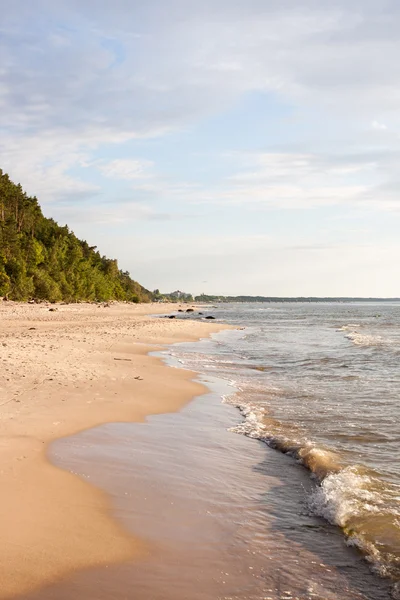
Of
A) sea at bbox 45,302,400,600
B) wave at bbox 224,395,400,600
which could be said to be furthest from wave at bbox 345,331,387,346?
wave at bbox 224,395,400,600

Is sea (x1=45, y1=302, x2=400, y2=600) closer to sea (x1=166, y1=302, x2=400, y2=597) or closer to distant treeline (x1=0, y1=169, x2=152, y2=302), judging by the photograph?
sea (x1=166, y1=302, x2=400, y2=597)

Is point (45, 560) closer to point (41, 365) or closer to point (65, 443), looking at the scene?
point (65, 443)

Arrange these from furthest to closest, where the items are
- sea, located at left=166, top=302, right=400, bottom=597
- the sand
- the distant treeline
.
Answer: the distant treeline → sea, located at left=166, top=302, right=400, bottom=597 → the sand

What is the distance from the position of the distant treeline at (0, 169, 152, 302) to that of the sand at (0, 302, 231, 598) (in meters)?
55.3

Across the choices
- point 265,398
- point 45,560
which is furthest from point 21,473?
point 265,398

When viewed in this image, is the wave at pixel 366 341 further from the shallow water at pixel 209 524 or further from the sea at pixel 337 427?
the shallow water at pixel 209 524

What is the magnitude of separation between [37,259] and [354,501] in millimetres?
86240

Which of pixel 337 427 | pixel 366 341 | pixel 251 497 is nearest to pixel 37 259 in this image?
pixel 366 341

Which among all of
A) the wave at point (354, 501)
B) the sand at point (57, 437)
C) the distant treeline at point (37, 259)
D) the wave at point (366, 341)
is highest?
the distant treeline at point (37, 259)

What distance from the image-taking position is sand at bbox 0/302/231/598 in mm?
5117

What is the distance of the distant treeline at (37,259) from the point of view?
74.4m

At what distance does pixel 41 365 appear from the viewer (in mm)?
16953

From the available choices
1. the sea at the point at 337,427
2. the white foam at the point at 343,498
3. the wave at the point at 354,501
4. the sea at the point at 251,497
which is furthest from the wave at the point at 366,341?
the white foam at the point at 343,498

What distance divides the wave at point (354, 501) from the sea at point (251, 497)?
2cm
